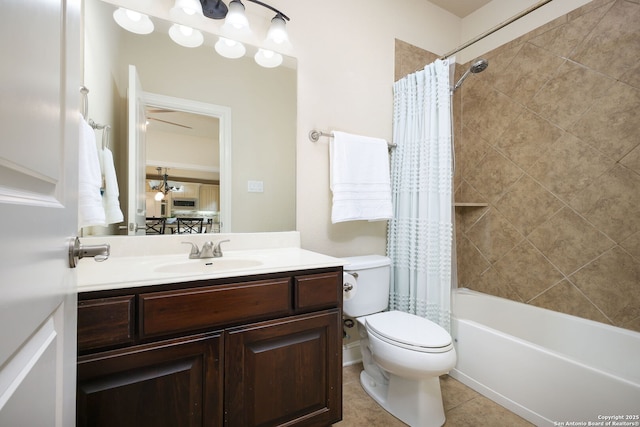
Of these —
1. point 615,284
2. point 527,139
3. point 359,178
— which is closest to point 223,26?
point 359,178

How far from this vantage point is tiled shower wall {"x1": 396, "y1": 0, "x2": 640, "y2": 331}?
1493mm

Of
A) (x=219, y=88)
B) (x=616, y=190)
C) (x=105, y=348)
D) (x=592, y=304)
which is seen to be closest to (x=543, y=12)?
(x=616, y=190)

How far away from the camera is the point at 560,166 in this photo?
174 centimetres

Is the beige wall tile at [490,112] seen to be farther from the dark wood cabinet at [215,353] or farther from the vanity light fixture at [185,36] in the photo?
the vanity light fixture at [185,36]

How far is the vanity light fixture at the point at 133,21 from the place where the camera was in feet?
4.12

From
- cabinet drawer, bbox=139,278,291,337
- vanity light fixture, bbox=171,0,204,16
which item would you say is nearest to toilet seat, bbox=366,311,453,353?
cabinet drawer, bbox=139,278,291,337

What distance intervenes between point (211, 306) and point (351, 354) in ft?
4.24

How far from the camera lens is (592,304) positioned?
1595 millimetres

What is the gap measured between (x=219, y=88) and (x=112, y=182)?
73 cm

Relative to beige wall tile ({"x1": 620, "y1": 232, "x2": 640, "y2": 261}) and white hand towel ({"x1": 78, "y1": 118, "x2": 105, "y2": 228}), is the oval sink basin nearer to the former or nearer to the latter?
white hand towel ({"x1": 78, "y1": 118, "x2": 105, "y2": 228})

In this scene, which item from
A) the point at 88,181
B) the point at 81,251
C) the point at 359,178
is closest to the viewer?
the point at 81,251

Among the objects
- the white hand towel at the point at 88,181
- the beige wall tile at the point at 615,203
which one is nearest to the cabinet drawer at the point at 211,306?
the white hand towel at the point at 88,181

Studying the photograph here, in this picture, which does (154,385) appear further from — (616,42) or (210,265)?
(616,42)

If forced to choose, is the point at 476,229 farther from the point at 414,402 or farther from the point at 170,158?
the point at 170,158
